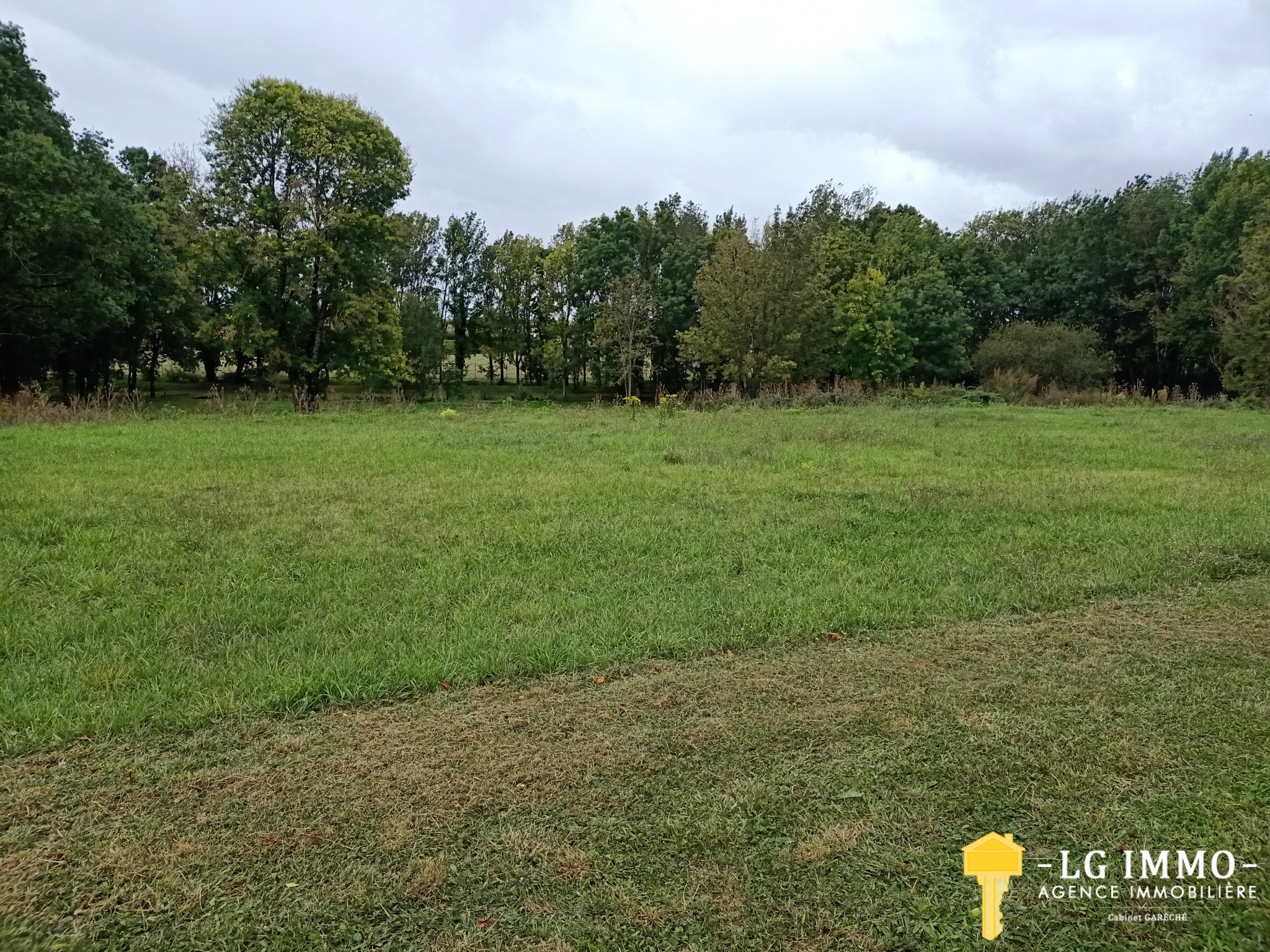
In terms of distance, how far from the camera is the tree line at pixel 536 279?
22.3 meters

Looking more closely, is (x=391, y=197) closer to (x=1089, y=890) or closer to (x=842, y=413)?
(x=842, y=413)

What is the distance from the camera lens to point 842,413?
2086cm

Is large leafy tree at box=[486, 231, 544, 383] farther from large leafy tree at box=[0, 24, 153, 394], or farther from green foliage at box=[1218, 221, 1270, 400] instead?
green foliage at box=[1218, 221, 1270, 400]

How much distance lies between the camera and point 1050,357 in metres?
32.8

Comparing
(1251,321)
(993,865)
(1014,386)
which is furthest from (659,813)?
(1251,321)

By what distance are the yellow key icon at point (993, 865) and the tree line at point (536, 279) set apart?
23.8 m

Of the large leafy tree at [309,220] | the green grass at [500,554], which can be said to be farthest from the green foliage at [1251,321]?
the large leafy tree at [309,220]

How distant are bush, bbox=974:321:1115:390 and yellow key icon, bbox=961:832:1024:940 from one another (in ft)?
110

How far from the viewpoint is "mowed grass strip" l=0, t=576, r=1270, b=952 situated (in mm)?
2174

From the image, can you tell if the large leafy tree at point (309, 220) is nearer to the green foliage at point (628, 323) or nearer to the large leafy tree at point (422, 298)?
the large leafy tree at point (422, 298)

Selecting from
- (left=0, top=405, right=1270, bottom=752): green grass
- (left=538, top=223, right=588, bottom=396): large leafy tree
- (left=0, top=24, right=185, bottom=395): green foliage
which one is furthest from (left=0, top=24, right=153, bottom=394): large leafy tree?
(left=538, top=223, right=588, bottom=396): large leafy tree

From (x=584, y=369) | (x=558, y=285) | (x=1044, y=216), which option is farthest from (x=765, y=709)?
(x=1044, y=216)

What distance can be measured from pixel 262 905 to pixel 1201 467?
42.5ft

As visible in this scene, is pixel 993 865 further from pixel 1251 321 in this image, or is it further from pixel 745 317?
pixel 1251 321
